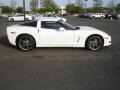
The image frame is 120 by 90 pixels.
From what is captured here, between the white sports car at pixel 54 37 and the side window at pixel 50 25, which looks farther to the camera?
the side window at pixel 50 25

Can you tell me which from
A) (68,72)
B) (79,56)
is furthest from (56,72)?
(79,56)

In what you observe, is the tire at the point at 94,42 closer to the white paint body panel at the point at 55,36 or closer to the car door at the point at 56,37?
the white paint body panel at the point at 55,36

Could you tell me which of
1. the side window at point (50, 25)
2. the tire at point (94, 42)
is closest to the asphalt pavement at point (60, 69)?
the tire at point (94, 42)

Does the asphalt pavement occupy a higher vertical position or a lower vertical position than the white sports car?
lower

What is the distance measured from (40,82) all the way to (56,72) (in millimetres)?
922

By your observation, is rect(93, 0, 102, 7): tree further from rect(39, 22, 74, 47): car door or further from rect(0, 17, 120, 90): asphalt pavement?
rect(39, 22, 74, 47): car door

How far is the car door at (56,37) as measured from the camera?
9430mm

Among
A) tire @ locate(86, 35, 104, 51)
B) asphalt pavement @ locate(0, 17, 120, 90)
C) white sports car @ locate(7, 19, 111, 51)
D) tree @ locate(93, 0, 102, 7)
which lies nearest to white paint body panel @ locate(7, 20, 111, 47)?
white sports car @ locate(7, 19, 111, 51)

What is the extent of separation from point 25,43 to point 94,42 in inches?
110

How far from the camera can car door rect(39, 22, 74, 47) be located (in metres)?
9.43

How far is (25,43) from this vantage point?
9.56m

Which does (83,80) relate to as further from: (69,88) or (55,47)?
(55,47)

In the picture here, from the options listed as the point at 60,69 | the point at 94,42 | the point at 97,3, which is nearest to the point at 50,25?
the point at 94,42

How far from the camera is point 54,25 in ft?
31.7
